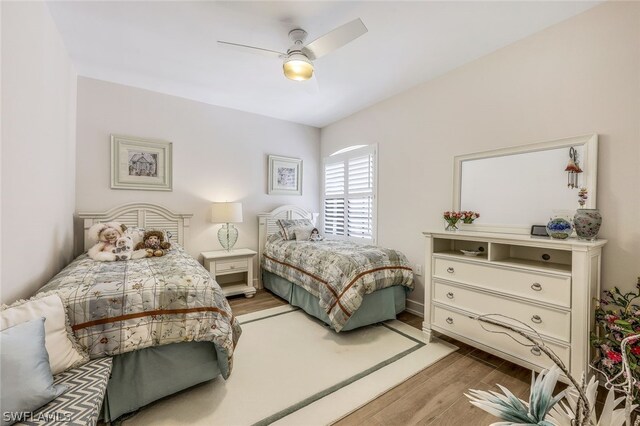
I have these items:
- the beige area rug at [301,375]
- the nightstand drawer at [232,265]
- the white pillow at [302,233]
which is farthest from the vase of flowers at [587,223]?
the nightstand drawer at [232,265]

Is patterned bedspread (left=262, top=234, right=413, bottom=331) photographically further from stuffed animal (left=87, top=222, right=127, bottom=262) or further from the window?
stuffed animal (left=87, top=222, right=127, bottom=262)

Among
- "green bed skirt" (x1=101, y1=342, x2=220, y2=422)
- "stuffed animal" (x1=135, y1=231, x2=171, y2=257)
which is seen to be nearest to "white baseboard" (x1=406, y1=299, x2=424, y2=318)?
"green bed skirt" (x1=101, y1=342, x2=220, y2=422)

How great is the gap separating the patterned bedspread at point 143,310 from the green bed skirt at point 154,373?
0.31 ft

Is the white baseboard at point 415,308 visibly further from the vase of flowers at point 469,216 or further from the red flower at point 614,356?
the red flower at point 614,356

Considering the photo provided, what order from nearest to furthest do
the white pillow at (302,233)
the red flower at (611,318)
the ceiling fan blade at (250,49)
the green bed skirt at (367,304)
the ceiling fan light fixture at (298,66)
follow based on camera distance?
1. the red flower at (611,318)
2. the ceiling fan blade at (250,49)
3. the ceiling fan light fixture at (298,66)
4. the green bed skirt at (367,304)
5. the white pillow at (302,233)

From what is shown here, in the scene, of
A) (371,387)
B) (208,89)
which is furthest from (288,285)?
(208,89)

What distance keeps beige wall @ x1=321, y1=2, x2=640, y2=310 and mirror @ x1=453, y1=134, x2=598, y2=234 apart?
0.07 metres

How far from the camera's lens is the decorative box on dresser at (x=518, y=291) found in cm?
176

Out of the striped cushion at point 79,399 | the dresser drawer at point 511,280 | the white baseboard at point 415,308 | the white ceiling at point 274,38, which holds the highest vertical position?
the white ceiling at point 274,38

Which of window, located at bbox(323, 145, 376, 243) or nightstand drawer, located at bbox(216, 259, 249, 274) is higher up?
window, located at bbox(323, 145, 376, 243)

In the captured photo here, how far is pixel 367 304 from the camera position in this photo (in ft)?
8.91

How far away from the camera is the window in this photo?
12.8 ft

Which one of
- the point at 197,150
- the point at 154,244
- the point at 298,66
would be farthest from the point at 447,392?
the point at 197,150

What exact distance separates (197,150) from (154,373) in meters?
2.90
